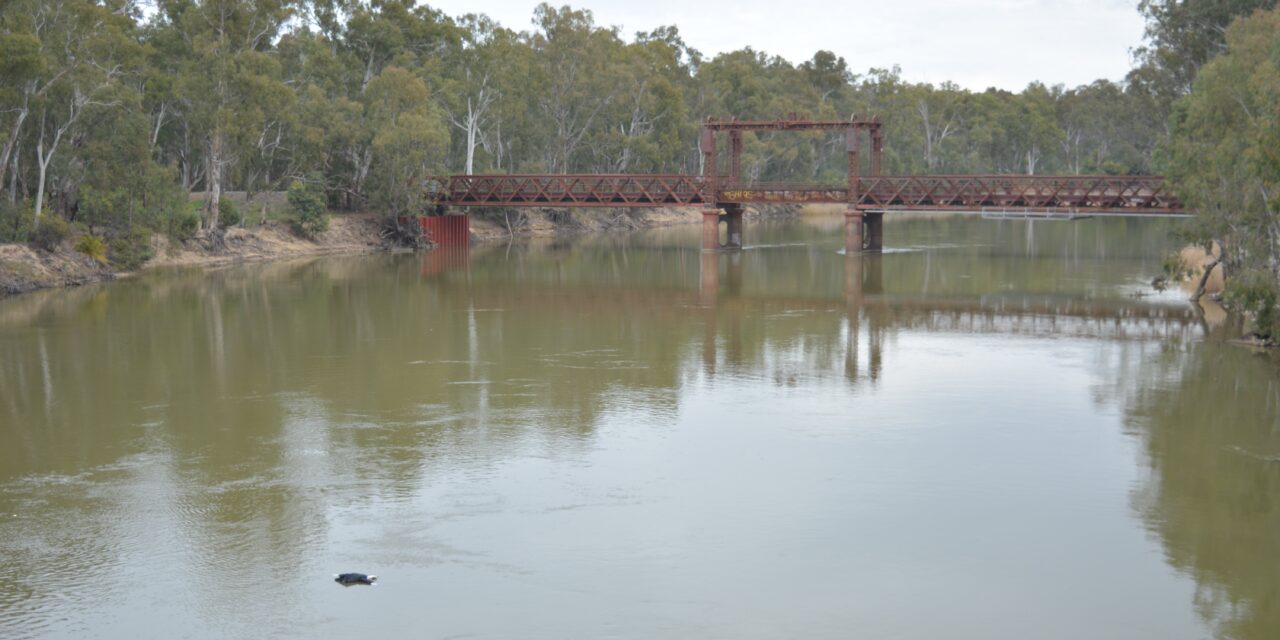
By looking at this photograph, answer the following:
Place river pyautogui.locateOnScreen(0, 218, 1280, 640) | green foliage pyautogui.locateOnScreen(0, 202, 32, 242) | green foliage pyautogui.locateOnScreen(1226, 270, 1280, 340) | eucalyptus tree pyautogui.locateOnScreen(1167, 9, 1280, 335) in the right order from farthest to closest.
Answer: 1. green foliage pyautogui.locateOnScreen(0, 202, 32, 242)
2. eucalyptus tree pyautogui.locateOnScreen(1167, 9, 1280, 335)
3. green foliage pyautogui.locateOnScreen(1226, 270, 1280, 340)
4. river pyautogui.locateOnScreen(0, 218, 1280, 640)

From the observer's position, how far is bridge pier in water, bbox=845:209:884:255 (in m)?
57.9

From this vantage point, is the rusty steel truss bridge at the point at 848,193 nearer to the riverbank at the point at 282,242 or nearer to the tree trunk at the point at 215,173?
the riverbank at the point at 282,242

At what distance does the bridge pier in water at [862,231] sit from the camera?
5791cm

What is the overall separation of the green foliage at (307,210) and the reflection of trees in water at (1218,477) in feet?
142

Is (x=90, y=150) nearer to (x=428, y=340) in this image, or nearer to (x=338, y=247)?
(x=338, y=247)

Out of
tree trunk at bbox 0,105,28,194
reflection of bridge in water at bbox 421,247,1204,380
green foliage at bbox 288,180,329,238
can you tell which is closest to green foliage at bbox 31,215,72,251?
tree trunk at bbox 0,105,28,194

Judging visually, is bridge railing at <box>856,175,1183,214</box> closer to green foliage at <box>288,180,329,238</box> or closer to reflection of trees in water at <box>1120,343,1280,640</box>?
green foliage at <box>288,180,329,238</box>

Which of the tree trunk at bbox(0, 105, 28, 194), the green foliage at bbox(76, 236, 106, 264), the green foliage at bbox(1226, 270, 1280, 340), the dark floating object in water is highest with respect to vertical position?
the tree trunk at bbox(0, 105, 28, 194)

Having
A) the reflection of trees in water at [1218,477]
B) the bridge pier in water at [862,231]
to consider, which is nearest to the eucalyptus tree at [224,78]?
the bridge pier in water at [862,231]

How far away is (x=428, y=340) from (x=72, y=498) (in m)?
14.7

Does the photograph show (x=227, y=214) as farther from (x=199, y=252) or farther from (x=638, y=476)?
(x=638, y=476)

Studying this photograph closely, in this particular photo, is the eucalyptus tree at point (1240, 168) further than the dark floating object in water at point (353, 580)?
Yes

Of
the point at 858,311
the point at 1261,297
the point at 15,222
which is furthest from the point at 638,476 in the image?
the point at 15,222

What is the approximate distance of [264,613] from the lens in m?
12.6
